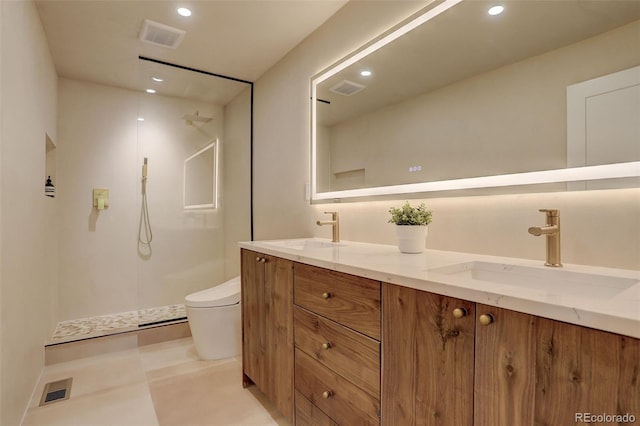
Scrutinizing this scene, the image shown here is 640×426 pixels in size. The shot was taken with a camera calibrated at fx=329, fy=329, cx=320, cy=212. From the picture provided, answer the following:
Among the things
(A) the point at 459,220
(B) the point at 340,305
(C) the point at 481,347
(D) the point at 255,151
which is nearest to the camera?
(C) the point at 481,347

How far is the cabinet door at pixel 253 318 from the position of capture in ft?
6.00

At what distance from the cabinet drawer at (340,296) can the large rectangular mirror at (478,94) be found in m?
0.65

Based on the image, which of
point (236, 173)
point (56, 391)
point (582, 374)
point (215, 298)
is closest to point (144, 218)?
point (236, 173)

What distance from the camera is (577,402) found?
0.62 meters

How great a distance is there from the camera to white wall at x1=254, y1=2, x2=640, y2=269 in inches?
40.8

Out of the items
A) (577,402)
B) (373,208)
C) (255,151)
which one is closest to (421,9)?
(373,208)

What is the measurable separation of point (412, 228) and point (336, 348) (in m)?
0.58

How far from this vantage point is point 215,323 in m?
2.46

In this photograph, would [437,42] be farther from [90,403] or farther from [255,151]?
[90,403]

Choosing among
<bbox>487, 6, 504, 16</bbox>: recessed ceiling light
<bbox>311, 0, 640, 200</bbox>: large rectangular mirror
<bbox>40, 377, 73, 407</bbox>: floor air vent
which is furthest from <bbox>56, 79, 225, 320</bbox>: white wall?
<bbox>487, 6, 504, 16</bbox>: recessed ceiling light

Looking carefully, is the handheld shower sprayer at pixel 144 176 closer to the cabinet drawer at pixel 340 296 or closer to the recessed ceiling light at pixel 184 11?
the recessed ceiling light at pixel 184 11

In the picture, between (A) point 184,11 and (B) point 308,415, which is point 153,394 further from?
(A) point 184,11

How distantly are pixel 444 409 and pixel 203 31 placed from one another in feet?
8.49

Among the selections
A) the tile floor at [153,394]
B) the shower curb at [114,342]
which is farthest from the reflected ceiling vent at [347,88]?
the shower curb at [114,342]
